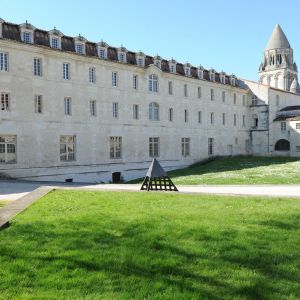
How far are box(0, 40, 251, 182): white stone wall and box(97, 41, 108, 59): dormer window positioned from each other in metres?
0.76

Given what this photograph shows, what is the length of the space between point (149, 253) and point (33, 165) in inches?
947

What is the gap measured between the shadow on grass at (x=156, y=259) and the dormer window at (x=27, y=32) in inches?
936

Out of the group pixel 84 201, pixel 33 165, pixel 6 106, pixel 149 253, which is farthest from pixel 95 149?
pixel 149 253

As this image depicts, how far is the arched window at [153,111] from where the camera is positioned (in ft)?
128

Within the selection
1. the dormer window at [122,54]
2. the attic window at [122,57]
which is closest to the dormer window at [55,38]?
the dormer window at [122,54]

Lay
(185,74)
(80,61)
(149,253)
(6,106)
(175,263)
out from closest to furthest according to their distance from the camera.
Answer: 1. (175,263)
2. (149,253)
3. (6,106)
4. (80,61)
5. (185,74)

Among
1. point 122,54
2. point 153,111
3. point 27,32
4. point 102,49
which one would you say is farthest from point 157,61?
point 27,32

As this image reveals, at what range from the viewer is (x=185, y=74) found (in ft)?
143

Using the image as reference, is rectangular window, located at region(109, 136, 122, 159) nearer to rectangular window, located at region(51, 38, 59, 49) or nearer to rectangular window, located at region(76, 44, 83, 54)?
rectangular window, located at region(76, 44, 83, 54)

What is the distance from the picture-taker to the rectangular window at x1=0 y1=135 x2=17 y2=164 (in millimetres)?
27922

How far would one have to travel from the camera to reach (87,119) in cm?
3319

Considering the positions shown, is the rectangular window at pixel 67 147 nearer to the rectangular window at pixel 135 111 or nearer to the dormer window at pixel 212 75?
the rectangular window at pixel 135 111

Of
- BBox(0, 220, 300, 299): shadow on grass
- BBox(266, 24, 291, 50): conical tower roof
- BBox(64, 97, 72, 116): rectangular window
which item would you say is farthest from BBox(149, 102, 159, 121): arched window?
BBox(266, 24, 291, 50): conical tower roof

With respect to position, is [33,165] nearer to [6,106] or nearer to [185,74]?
[6,106]
